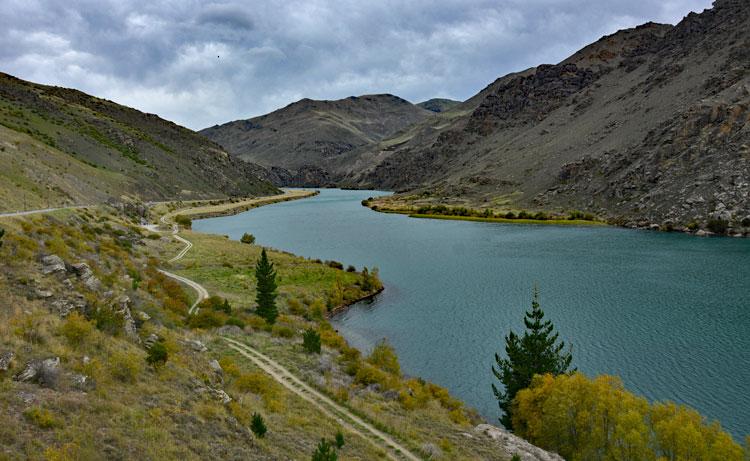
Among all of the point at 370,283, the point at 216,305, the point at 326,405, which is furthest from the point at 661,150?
the point at 326,405

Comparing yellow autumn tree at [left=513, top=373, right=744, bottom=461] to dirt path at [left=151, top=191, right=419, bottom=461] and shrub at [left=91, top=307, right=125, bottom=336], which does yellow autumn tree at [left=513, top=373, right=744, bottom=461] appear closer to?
dirt path at [left=151, top=191, right=419, bottom=461]

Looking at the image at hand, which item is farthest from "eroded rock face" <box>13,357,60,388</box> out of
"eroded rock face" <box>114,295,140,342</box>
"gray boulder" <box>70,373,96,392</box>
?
"eroded rock face" <box>114,295,140,342</box>

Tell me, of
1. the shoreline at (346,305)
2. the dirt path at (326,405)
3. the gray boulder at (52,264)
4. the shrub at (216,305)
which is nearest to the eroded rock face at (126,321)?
the gray boulder at (52,264)

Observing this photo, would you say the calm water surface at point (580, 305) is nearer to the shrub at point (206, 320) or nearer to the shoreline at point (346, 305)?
the shoreline at point (346, 305)

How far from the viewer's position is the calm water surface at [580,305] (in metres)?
33.0

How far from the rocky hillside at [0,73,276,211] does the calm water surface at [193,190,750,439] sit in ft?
137

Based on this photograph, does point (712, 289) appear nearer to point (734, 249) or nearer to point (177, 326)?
point (734, 249)

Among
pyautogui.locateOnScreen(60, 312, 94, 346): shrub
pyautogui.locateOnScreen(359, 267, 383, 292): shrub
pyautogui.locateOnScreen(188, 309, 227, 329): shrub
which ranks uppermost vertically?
pyautogui.locateOnScreen(60, 312, 94, 346): shrub

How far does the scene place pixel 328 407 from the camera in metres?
22.0

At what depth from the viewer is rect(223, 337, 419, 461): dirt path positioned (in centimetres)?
1880

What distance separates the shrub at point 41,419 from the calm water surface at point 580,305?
2479 centimetres

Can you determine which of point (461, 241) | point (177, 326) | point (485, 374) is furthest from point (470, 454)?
point (461, 241)

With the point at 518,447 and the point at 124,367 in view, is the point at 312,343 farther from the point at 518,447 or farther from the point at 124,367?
the point at 124,367

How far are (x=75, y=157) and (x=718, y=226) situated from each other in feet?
521
